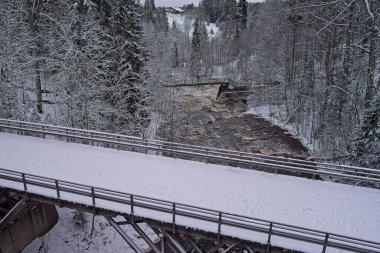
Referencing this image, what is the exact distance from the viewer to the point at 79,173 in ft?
44.2

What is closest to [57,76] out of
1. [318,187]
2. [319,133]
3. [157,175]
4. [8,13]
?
[8,13]

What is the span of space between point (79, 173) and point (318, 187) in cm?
1030

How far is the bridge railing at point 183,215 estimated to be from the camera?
29.9ft

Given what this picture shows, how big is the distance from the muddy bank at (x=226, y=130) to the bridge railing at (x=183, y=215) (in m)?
19.0

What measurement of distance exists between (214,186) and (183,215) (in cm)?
292

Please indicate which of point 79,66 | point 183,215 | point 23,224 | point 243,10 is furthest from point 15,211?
point 243,10

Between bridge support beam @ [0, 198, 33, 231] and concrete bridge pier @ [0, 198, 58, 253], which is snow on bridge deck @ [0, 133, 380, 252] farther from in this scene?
concrete bridge pier @ [0, 198, 58, 253]

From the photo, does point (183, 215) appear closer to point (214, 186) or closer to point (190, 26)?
point (214, 186)

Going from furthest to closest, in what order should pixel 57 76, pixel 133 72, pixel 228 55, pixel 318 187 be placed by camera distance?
pixel 228 55 < pixel 133 72 < pixel 57 76 < pixel 318 187

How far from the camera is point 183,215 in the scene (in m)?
10.2

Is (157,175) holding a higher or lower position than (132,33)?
lower

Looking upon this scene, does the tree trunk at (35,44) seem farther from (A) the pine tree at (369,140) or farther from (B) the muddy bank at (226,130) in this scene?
(A) the pine tree at (369,140)

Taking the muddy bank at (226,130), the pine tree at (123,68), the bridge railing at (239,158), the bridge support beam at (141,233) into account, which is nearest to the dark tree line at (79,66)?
the pine tree at (123,68)

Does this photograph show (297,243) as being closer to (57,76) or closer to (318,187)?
(318,187)
